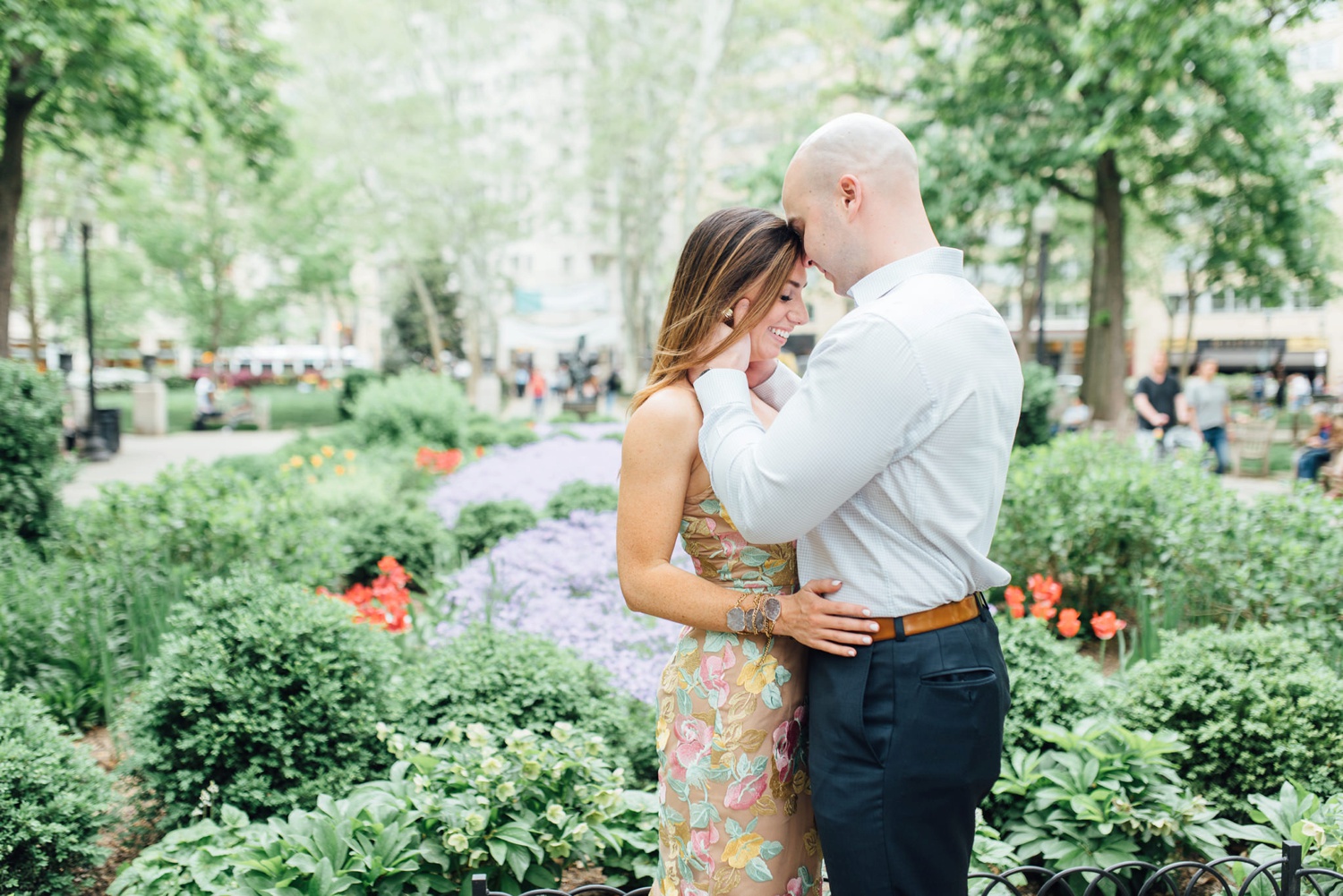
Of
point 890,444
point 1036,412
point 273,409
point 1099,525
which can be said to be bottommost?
point 273,409

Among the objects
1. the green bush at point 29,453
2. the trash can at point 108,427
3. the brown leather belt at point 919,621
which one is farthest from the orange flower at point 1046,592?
the trash can at point 108,427

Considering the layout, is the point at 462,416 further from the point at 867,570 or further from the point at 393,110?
the point at 393,110

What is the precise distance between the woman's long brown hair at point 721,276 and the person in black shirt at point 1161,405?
11821 mm

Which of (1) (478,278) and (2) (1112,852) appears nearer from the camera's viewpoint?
(2) (1112,852)

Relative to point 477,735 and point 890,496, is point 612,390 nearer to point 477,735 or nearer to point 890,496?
point 477,735

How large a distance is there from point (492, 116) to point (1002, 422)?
2833 centimetres

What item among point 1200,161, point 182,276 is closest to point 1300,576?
point 1200,161

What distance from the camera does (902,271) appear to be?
1736 mm

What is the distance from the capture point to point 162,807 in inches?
126

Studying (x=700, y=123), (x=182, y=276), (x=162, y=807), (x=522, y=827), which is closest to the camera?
(x=522, y=827)

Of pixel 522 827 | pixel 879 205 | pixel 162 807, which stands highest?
pixel 879 205

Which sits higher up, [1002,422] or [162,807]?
[1002,422]

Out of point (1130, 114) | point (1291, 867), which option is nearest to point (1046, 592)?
point (1291, 867)

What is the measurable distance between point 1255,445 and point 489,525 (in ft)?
44.5
